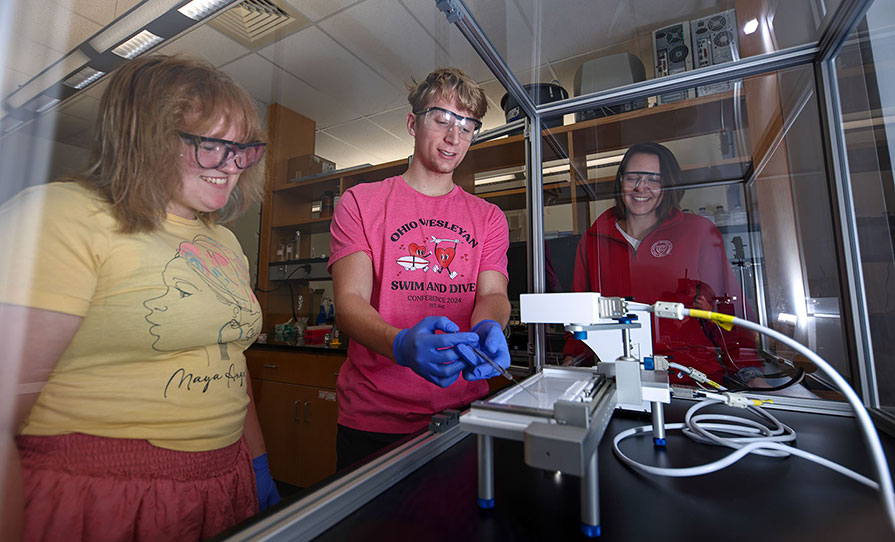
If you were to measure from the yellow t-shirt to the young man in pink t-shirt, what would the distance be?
310 millimetres

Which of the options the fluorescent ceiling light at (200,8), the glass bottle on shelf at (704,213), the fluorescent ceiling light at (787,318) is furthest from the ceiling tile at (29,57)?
the fluorescent ceiling light at (787,318)

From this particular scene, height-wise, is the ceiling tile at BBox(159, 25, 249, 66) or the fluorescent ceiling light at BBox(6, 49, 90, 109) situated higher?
the ceiling tile at BBox(159, 25, 249, 66)

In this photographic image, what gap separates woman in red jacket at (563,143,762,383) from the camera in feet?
4.01

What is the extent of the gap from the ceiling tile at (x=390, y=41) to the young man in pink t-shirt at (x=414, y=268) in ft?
0.44

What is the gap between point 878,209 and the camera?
891mm

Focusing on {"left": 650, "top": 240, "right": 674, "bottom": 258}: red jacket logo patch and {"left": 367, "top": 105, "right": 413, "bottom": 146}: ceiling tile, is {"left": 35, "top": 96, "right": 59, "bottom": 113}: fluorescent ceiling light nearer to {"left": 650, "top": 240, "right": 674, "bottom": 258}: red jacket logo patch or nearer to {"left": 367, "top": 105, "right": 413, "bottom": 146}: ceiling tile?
{"left": 367, "top": 105, "right": 413, "bottom": 146}: ceiling tile

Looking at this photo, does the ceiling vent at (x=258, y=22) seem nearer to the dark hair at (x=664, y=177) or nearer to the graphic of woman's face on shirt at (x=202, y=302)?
the graphic of woman's face on shirt at (x=202, y=302)

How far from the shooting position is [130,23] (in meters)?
0.46

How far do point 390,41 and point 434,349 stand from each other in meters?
1.13

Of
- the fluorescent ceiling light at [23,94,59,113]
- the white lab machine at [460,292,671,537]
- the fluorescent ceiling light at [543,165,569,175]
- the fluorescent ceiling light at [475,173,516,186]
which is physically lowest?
the white lab machine at [460,292,671,537]

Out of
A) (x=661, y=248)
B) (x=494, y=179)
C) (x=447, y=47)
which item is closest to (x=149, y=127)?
(x=447, y=47)

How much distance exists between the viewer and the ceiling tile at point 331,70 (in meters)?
0.79

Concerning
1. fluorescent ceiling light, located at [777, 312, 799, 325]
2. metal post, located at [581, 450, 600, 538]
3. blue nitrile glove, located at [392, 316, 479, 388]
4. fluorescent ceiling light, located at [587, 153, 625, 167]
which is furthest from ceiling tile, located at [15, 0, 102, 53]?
fluorescent ceiling light, located at [777, 312, 799, 325]

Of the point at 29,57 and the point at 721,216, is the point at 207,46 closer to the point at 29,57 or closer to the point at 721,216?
the point at 29,57
